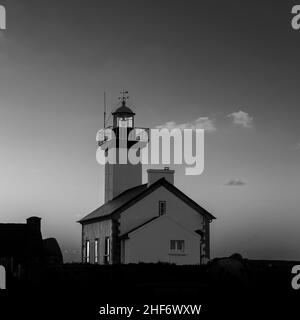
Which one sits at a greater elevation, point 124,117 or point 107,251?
point 124,117

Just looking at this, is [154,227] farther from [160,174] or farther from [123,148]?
[123,148]

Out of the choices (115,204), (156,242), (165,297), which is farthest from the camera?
(115,204)

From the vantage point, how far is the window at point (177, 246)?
134ft

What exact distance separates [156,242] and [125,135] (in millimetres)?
11636

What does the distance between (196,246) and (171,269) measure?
9.53m

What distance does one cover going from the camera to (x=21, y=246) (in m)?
47.9

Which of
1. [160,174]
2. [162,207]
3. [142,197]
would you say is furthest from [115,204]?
[160,174]

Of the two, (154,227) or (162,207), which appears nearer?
(154,227)

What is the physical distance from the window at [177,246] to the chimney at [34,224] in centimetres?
1344

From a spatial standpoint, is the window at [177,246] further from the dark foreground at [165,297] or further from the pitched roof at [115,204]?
the dark foreground at [165,297]

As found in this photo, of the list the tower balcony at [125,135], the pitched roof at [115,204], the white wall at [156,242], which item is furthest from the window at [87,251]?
the white wall at [156,242]

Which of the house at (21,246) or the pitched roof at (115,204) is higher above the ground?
the pitched roof at (115,204)

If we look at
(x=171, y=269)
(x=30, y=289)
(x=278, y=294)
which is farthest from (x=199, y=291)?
(x=171, y=269)

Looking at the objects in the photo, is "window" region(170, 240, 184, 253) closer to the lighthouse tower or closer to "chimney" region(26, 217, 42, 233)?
the lighthouse tower
